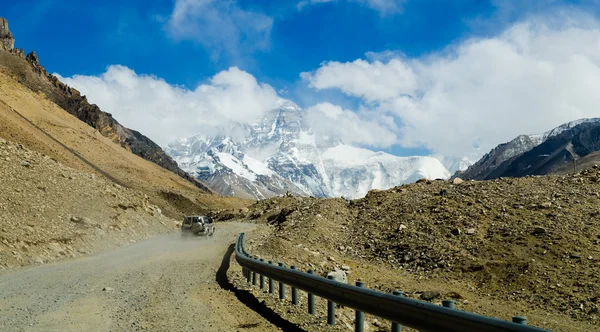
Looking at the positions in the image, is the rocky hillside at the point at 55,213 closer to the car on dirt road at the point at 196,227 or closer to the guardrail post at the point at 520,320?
the car on dirt road at the point at 196,227

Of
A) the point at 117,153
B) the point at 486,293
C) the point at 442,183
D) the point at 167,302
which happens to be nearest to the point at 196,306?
the point at 167,302

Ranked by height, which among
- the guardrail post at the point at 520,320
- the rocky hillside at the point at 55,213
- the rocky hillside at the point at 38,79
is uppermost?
the rocky hillside at the point at 38,79

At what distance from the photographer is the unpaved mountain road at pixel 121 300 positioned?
956 centimetres

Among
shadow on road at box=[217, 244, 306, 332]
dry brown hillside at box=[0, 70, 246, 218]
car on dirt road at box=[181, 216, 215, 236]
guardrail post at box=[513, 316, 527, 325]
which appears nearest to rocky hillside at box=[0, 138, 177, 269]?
car on dirt road at box=[181, 216, 215, 236]

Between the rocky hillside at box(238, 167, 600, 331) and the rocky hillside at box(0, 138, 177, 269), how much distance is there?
10927mm

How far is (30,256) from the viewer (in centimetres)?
2170

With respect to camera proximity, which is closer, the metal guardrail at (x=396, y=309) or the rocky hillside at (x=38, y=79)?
the metal guardrail at (x=396, y=309)

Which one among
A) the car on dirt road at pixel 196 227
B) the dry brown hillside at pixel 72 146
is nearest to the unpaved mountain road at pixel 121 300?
the car on dirt road at pixel 196 227

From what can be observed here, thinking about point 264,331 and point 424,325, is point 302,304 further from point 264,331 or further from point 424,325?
point 424,325

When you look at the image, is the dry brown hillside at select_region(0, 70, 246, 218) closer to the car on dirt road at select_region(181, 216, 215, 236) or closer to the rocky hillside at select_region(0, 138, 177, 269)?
the rocky hillside at select_region(0, 138, 177, 269)

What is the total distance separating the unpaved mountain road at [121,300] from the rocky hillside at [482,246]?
6536mm

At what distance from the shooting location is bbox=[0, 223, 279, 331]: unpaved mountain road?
9562mm

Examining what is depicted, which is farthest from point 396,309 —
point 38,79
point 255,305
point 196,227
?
point 38,79

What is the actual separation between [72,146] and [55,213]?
8996 cm
